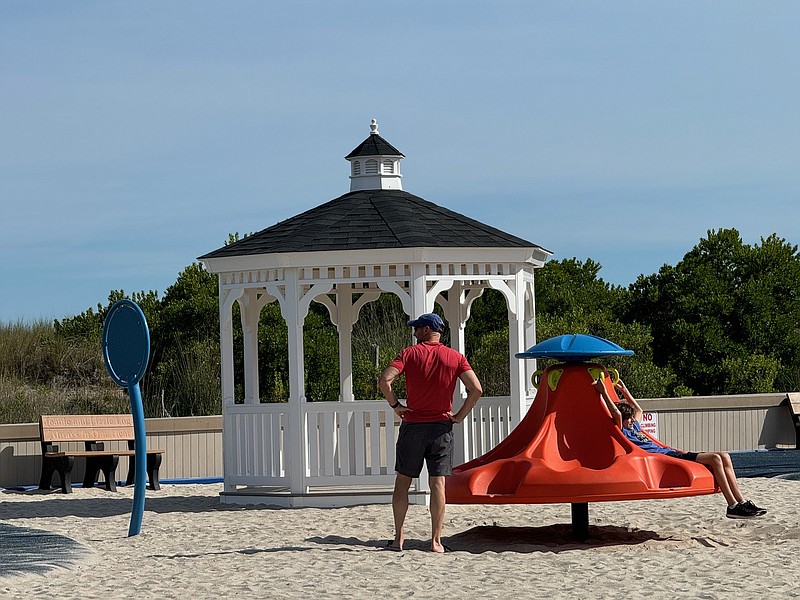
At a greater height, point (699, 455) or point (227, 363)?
point (227, 363)

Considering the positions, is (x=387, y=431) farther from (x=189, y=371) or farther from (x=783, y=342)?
(x=783, y=342)

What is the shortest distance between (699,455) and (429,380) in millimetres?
2097

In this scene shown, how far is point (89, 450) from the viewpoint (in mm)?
16734

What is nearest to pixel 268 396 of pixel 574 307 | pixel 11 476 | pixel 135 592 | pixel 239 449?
pixel 574 307

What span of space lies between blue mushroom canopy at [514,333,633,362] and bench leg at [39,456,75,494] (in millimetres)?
7307

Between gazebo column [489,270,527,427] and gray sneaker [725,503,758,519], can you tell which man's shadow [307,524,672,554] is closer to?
gray sneaker [725,503,758,519]

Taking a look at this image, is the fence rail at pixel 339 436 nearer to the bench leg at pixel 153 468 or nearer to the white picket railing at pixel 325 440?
the white picket railing at pixel 325 440

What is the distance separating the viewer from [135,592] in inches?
331

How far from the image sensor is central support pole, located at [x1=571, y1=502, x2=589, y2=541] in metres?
10.3

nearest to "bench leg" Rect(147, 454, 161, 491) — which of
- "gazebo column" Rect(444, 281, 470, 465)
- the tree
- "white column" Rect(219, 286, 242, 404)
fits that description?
"white column" Rect(219, 286, 242, 404)

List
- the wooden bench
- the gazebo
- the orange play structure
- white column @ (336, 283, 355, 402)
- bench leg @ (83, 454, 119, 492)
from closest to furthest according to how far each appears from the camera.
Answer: the orange play structure → the gazebo → white column @ (336, 283, 355, 402) → the wooden bench → bench leg @ (83, 454, 119, 492)

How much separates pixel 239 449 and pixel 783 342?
52.0 feet

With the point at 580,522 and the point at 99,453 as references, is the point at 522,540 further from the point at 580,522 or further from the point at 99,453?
the point at 99,453

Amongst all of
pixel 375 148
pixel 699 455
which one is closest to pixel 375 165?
pixel 375 148
